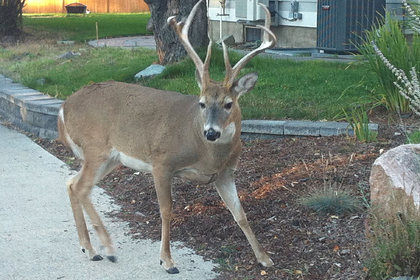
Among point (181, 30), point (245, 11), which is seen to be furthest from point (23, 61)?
point (181, 30)

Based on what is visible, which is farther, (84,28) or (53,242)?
(84,28)

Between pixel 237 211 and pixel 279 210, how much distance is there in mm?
669

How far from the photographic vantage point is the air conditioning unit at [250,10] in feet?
57.2

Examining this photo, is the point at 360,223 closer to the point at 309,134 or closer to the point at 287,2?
the point at 309,134

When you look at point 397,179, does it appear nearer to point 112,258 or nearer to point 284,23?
point 112,258

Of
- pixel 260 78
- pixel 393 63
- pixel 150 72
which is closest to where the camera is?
pixel 393 63

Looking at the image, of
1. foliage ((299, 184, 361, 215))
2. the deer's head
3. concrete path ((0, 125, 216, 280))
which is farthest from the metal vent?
the deer's head

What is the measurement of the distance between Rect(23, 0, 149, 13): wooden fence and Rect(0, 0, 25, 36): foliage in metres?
17.9

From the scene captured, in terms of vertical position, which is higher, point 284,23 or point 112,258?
point 284,23

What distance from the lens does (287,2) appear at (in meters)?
17.1

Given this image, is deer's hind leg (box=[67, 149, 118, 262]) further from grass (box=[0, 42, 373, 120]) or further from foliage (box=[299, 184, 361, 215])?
grass (box=[0, 42, 373, 120])

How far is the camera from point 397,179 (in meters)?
4.79

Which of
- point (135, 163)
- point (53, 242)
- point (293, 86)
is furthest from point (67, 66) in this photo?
point (135, 163)

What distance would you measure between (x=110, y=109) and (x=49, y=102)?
4426 mm
